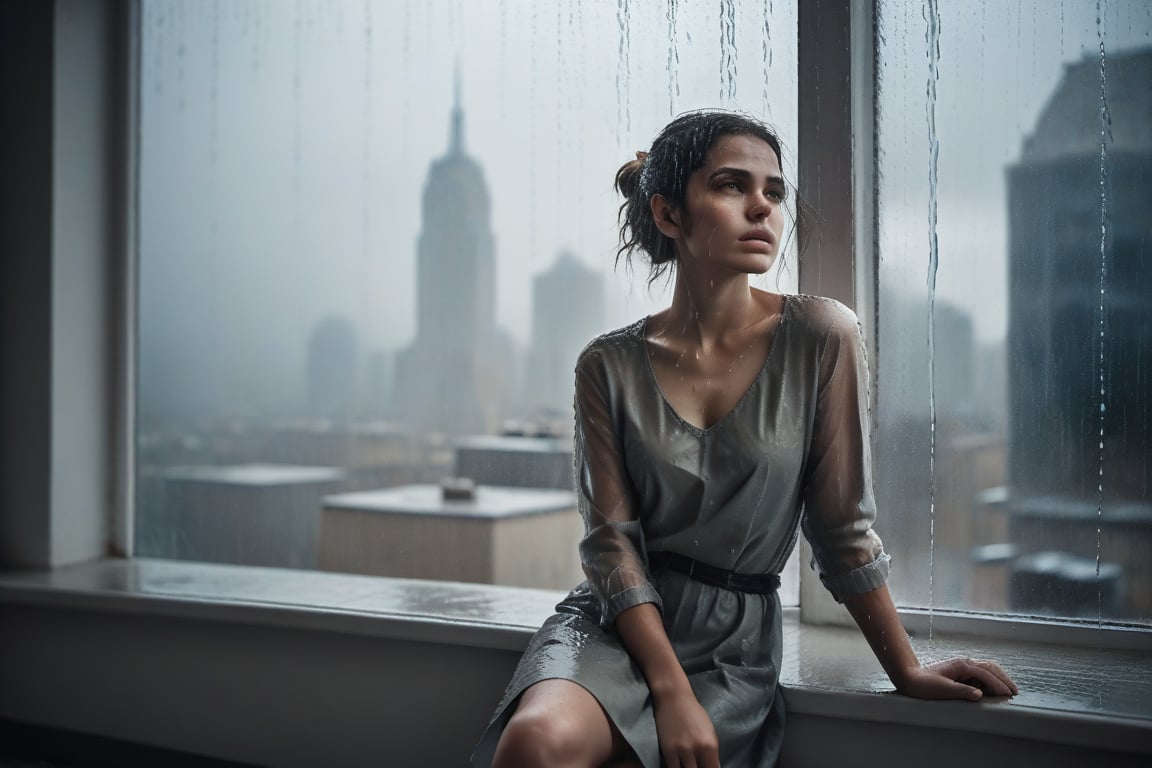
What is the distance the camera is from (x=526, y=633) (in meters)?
1.80

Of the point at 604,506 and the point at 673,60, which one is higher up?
the point at 673,60

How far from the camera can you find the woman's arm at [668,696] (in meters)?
1.30

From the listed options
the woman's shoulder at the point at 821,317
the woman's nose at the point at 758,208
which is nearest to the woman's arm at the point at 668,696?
the woman's shoulder at the point at 821,317

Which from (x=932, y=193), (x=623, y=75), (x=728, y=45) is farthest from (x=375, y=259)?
(x=932, y=193)

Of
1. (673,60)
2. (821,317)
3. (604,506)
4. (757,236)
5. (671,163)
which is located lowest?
(604,506)

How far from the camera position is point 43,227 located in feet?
8.55

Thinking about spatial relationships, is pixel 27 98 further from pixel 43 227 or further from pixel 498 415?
pixel 498 415

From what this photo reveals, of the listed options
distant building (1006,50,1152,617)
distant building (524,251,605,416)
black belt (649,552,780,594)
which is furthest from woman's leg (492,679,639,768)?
distant building (524,251,605,416)

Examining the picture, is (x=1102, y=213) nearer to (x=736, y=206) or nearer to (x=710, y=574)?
(x=736, y=206)

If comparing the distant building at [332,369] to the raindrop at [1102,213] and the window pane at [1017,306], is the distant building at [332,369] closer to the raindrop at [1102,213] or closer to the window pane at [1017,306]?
the window pane at [1017,306]

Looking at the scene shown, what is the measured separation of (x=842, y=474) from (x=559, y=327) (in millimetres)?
1069

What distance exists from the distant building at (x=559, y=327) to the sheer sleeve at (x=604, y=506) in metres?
0.75

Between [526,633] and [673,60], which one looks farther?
[673,60]

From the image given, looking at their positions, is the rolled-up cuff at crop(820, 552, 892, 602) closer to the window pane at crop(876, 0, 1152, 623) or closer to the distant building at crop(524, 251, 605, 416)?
the window pane at crop(876, 0, 1152, 623)
